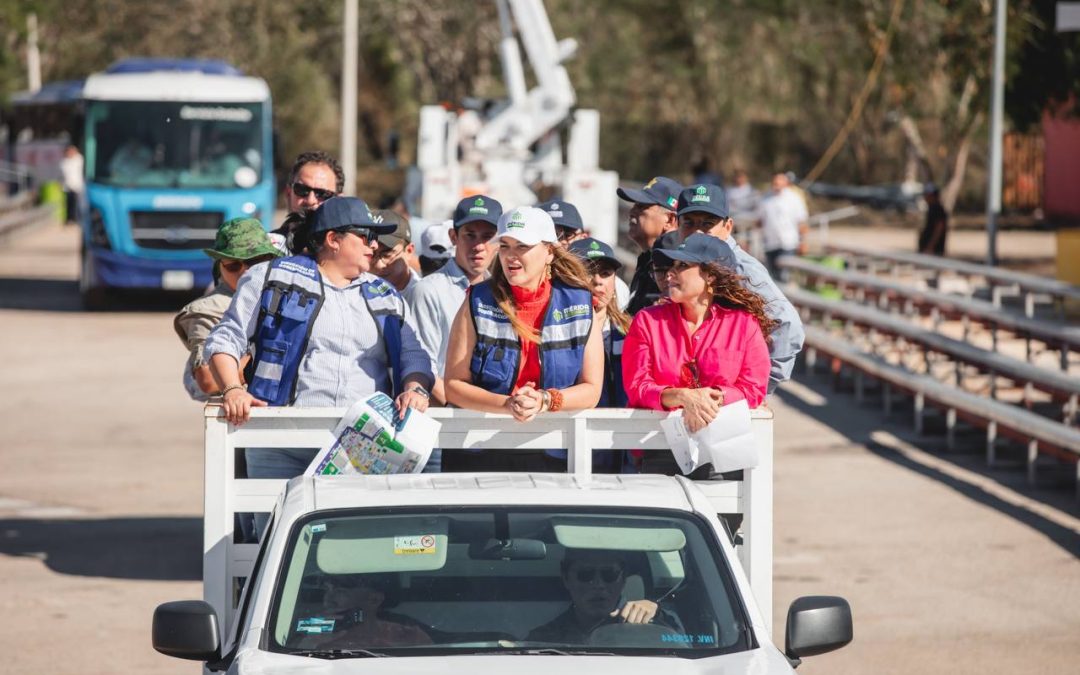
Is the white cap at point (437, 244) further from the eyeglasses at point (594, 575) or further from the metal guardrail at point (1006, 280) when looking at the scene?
the metal guardrail at point (1006, 280)

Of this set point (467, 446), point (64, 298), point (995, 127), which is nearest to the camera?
point (467, 446)

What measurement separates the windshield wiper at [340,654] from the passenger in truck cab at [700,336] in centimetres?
194

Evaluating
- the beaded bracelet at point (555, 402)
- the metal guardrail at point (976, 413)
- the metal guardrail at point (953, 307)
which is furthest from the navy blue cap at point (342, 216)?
the metal guardrail at point (953, 307)

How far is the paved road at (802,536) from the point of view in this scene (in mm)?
7984

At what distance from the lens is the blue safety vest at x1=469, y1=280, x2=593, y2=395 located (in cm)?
607

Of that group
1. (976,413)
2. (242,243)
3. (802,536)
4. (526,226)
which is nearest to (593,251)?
(526,226)

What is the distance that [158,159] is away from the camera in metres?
24.2

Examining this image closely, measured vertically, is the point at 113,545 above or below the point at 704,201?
below

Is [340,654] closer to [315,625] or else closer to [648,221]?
[315,625]

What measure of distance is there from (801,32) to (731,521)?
131 ft

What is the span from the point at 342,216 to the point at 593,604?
2.22m

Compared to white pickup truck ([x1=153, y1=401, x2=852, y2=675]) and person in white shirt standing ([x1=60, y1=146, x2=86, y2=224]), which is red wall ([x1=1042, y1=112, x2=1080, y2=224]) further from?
white pickup truck ([x1=153, y1=401, x2=852, y2=675])

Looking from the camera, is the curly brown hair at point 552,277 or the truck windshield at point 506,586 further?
the curly brown hair at point 552,277

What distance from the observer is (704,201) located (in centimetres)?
702
